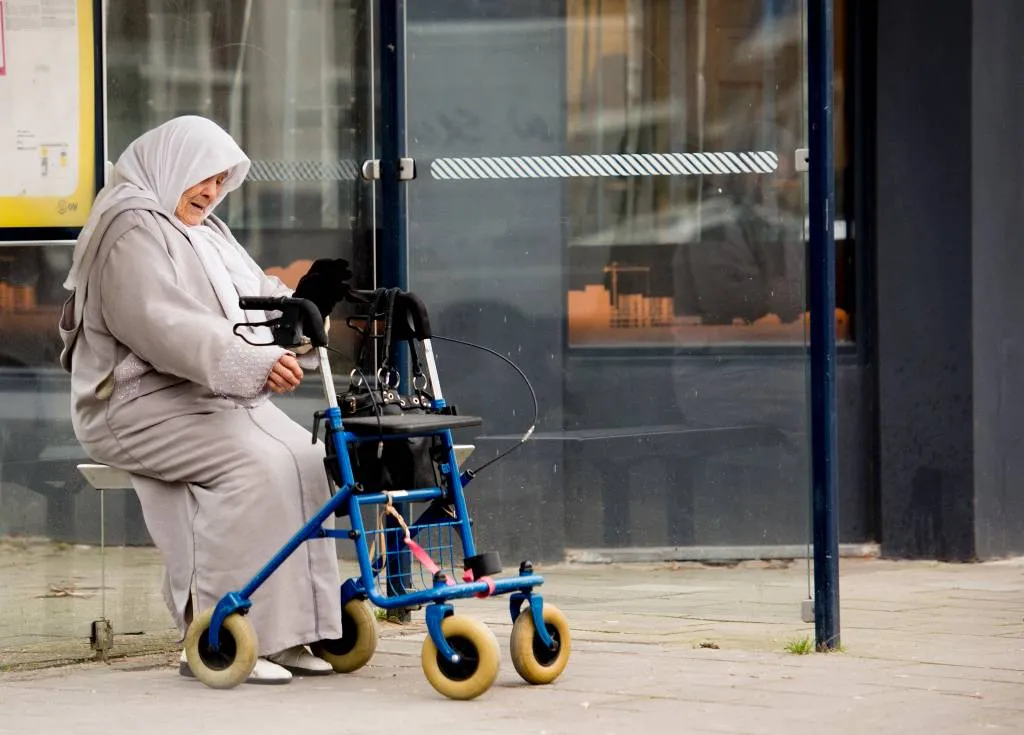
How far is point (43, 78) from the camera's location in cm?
686

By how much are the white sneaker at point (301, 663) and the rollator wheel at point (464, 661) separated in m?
0.65

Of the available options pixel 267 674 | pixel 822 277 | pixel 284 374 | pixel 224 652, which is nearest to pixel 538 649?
pixel 267 674

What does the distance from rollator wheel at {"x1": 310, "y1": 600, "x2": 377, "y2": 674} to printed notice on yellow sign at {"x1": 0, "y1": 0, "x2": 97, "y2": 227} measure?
1747 mm

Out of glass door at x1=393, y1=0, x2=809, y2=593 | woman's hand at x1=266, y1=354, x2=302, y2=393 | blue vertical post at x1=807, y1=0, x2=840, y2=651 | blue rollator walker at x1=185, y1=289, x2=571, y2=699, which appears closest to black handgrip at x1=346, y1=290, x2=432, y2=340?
blue rollator walker at x1=185, y1=289, x2=571, y2=699

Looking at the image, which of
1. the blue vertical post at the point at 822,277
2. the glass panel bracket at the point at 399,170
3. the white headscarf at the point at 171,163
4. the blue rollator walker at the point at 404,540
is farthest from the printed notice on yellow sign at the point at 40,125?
the blue vertical post at the point at 822,277

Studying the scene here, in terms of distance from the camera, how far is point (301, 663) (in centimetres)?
604

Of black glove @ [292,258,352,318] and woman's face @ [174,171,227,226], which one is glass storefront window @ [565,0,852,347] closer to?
woman's face @ [174,171,227,226]

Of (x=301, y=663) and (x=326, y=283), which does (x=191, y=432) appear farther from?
(x=301, y=663)

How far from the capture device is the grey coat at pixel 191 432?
19.1ft

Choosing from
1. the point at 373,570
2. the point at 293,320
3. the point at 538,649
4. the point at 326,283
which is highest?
the point at 326,283

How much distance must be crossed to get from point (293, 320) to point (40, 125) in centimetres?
172

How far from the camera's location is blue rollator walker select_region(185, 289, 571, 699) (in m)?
5.43

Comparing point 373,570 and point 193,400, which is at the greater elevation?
point 193,400

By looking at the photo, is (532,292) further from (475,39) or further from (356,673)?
(356,673)
